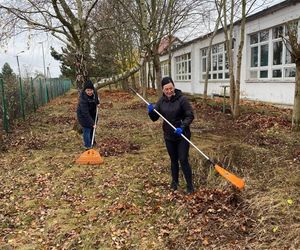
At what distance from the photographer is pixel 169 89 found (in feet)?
17.5

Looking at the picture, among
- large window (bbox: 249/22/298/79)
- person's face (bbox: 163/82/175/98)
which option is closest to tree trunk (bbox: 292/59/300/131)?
person's face (bbox: 163/82/175/98)

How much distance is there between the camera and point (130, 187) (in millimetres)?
6035

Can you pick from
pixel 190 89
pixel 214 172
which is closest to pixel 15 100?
pixel 214 172

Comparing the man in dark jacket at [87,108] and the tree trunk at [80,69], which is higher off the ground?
the tree trunk at [80,69]

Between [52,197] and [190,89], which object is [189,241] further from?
[190,89]

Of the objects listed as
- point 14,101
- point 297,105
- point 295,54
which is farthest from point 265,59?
point 14,101

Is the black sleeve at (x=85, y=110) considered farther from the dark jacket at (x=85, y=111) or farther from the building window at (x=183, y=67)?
the building window at (x=183, y=67)

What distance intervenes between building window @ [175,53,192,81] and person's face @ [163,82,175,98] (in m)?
23.7

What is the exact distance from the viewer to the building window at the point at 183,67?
29.3m

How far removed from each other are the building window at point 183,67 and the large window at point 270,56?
11.0 m

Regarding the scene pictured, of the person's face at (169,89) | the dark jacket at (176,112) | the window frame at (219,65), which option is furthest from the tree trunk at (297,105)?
the window frame at (219,65)

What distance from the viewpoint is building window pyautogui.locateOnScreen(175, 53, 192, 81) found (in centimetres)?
2925

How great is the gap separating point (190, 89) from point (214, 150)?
69.6ft

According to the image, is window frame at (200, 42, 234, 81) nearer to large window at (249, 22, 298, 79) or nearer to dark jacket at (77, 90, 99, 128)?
large window at (249, 22, 298, 79)
